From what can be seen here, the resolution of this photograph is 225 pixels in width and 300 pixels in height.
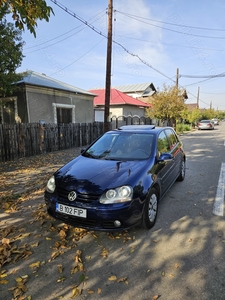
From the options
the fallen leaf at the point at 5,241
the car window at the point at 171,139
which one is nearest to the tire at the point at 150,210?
the car window at the point at 171,139

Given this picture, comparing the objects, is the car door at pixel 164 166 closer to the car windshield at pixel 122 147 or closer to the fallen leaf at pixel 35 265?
the car windshield at pixel 122 147

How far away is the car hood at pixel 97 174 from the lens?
2.91 m

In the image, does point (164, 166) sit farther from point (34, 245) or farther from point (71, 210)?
point (34, 245)

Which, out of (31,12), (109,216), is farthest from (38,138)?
(109,216)

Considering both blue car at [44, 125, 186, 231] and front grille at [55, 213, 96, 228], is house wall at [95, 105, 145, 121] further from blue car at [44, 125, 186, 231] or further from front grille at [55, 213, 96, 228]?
front grille at [55, 213, 96, 228]

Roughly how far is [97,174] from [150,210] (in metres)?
1.02

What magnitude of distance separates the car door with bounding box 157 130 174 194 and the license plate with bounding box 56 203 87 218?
1.52 m

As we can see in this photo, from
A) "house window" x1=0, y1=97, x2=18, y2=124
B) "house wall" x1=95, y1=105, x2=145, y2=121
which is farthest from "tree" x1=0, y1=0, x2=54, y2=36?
"house wall" x1=95, y1=105, x2=145, y2=121

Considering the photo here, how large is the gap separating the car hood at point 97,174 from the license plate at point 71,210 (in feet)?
0.84

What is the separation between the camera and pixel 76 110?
14.6m

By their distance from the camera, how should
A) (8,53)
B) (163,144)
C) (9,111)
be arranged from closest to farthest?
(163,144) → (8,53) → (9,111)

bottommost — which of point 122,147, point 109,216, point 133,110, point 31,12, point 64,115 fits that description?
point 109,216

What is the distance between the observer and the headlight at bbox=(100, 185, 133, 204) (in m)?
2.77

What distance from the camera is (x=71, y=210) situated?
2881 mm
